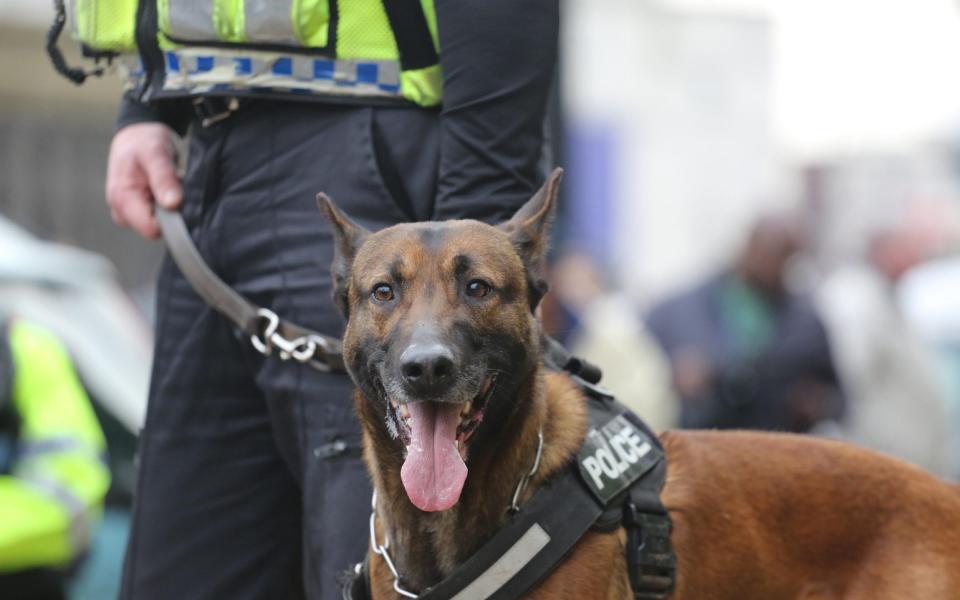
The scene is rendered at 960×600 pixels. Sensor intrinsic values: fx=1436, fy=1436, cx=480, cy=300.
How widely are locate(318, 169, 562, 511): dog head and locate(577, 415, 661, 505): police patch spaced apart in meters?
0.19

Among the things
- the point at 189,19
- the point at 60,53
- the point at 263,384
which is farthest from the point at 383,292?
the point at 60,53

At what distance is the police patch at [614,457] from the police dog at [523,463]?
1.6 inches

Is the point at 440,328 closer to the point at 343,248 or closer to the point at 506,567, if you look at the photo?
the point at 343,248

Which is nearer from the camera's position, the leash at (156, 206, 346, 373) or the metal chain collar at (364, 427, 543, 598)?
the metal chain collar at (364, 427, 543, 598)

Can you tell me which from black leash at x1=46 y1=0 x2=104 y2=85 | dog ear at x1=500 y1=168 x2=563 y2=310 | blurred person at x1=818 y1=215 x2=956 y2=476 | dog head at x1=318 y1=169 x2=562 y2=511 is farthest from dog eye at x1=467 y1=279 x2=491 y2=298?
blurred person at x1=818 y1=215 x2=956 y2=476

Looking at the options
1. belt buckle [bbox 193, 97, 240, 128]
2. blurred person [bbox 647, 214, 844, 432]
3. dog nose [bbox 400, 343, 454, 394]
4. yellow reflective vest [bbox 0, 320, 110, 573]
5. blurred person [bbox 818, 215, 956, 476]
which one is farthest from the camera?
blurred person [bbox 818, 215, 956, 476]

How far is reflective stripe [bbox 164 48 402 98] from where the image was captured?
9.68 feet

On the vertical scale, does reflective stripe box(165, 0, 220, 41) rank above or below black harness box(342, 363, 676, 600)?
above

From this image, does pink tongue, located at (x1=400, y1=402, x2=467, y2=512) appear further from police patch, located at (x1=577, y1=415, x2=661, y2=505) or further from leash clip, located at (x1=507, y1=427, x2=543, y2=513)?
police patch, located at (x1=577, y1=415, x2=661, y2=505)

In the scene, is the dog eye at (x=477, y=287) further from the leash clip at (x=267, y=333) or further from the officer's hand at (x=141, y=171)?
the officer's hand at (x=141, y=171)

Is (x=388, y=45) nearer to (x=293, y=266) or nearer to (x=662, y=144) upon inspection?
(x=293, y=266)

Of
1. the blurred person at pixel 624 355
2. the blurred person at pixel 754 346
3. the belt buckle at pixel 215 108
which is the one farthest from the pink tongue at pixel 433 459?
the blurred person at pixel 624 355

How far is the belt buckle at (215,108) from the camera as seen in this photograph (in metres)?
3.05

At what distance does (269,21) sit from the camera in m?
2.91
